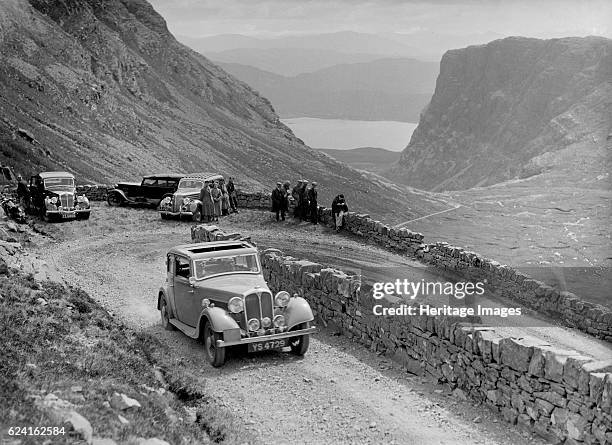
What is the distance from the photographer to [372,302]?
15414 millimetres

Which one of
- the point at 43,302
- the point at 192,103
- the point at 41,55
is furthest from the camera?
the point at 192,103

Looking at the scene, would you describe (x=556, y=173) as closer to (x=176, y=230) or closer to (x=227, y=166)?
(x=227, y=166)

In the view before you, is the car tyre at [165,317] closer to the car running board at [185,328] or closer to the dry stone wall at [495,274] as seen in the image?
the car running board at [185,328]

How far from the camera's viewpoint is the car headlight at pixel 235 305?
1431cm

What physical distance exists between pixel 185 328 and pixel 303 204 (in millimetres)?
16432

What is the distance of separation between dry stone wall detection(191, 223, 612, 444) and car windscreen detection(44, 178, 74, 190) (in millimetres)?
18813

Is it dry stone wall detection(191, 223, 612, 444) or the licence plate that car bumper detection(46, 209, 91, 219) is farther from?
the licence plate

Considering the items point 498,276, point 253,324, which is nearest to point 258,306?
point 253,324

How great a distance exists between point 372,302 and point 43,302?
6.22m

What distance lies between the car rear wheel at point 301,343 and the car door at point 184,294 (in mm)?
1988

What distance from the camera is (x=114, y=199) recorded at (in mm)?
37625

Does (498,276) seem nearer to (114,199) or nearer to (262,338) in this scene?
(262,338)

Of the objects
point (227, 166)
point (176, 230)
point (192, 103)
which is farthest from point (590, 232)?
point (176, 230)

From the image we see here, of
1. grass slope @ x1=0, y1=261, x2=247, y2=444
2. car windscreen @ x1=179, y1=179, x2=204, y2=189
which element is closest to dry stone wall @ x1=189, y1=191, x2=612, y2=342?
car windscreen @ x1=179, y1=179, x2=204, y2=189
